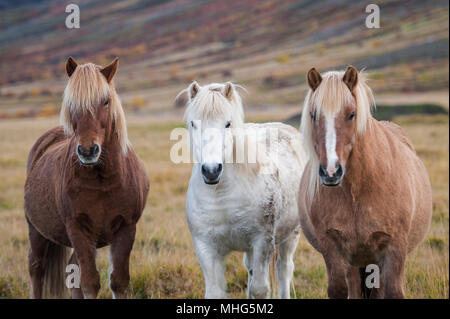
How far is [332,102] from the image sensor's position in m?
3.80

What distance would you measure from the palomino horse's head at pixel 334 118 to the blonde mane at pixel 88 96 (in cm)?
168

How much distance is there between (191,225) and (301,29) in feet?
294

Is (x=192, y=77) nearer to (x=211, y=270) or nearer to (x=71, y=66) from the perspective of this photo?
(x=71, y=66)

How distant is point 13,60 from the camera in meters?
90.8

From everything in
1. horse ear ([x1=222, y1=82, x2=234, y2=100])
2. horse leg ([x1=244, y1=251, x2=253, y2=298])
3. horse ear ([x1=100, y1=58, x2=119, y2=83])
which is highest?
horse ear ([x1=100, y1=58, x2=119, y2=83])

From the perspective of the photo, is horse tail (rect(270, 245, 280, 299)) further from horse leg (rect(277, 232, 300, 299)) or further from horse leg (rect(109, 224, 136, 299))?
horse leg (rect(109, 224, 136, 299))

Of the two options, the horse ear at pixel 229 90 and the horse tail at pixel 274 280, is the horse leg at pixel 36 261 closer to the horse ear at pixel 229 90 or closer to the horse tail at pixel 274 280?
the horse tail at pixel 274 280

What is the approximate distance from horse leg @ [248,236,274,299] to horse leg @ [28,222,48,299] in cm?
235

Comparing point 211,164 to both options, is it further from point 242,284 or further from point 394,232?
point 242,284

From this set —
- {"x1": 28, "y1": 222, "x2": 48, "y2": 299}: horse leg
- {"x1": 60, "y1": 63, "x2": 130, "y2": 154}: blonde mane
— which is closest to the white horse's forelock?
{"x1": 60, "y1": 63, "x2": 130, "y2": 154}: blonde mane

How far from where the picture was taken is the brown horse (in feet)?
12.6

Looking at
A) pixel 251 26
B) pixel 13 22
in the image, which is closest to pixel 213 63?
pixel 251 26

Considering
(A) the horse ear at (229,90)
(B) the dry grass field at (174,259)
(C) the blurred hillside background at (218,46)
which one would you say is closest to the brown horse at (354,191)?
(A) the horse ear at (229,90)
